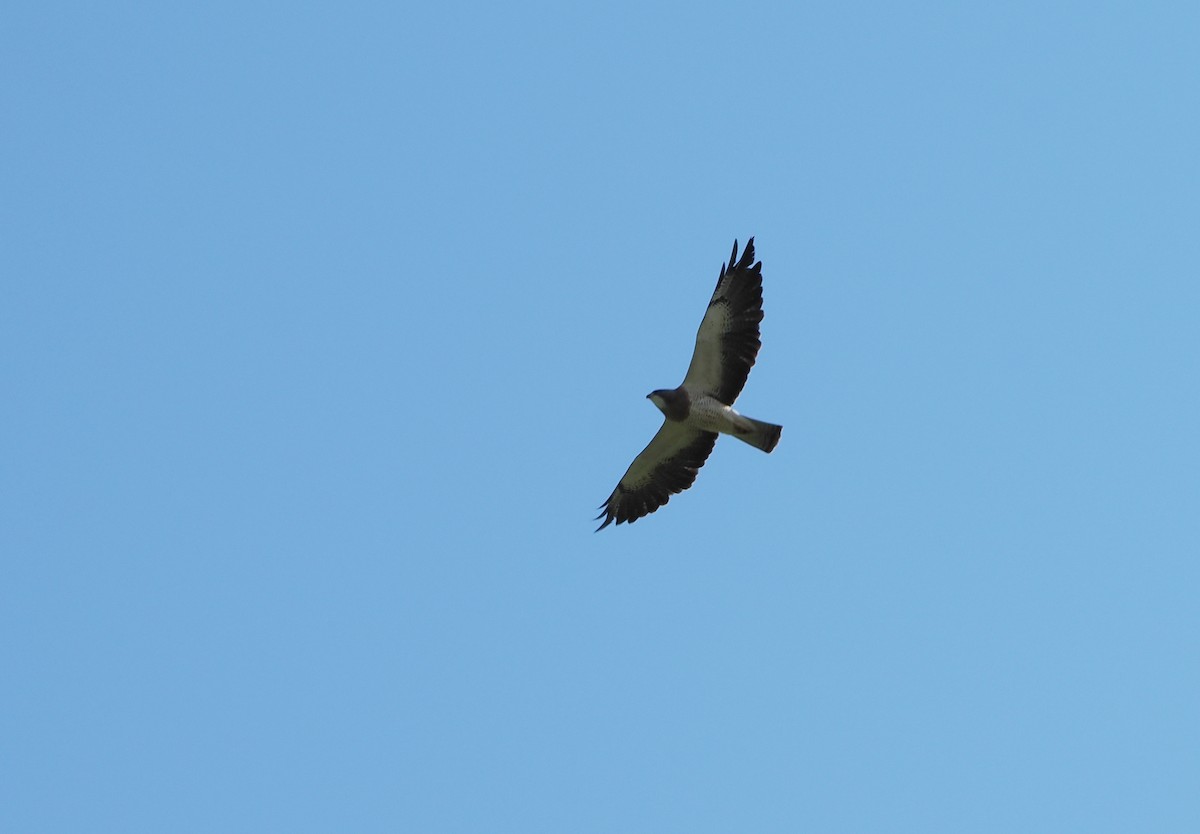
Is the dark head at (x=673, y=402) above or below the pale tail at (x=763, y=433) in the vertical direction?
above

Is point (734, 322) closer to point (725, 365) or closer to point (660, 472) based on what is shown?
point (725, 365)

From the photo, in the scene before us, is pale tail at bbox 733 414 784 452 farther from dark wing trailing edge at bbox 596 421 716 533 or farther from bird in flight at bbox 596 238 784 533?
dark wing trailing edge at bbox 596 421 716 533

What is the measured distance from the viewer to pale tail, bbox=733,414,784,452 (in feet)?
77.0

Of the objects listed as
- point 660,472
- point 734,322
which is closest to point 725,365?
point 734,322

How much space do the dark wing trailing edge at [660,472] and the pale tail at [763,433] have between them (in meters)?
1.16

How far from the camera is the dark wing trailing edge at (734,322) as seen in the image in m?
23.4

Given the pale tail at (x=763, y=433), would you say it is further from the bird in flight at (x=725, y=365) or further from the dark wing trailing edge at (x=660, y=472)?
the dark wing trailing edge at (x=660, y=472)

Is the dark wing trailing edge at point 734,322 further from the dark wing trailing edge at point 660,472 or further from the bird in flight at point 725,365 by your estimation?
the dark wing trailing edge at point 660,472

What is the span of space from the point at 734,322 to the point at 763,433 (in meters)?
1.52

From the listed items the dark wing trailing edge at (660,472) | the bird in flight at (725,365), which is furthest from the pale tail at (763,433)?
the dark wing trailing edge at (660,472)

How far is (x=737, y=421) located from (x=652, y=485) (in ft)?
8.72

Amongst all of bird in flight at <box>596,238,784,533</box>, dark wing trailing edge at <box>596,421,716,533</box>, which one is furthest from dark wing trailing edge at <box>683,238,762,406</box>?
dark wing trailing edge at <box>596,421,716,533</box>

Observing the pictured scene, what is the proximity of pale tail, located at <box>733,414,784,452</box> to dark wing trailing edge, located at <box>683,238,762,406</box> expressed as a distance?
58 cm

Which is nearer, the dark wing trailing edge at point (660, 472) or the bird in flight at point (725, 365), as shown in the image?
the bird in flight at point (725, 365)
